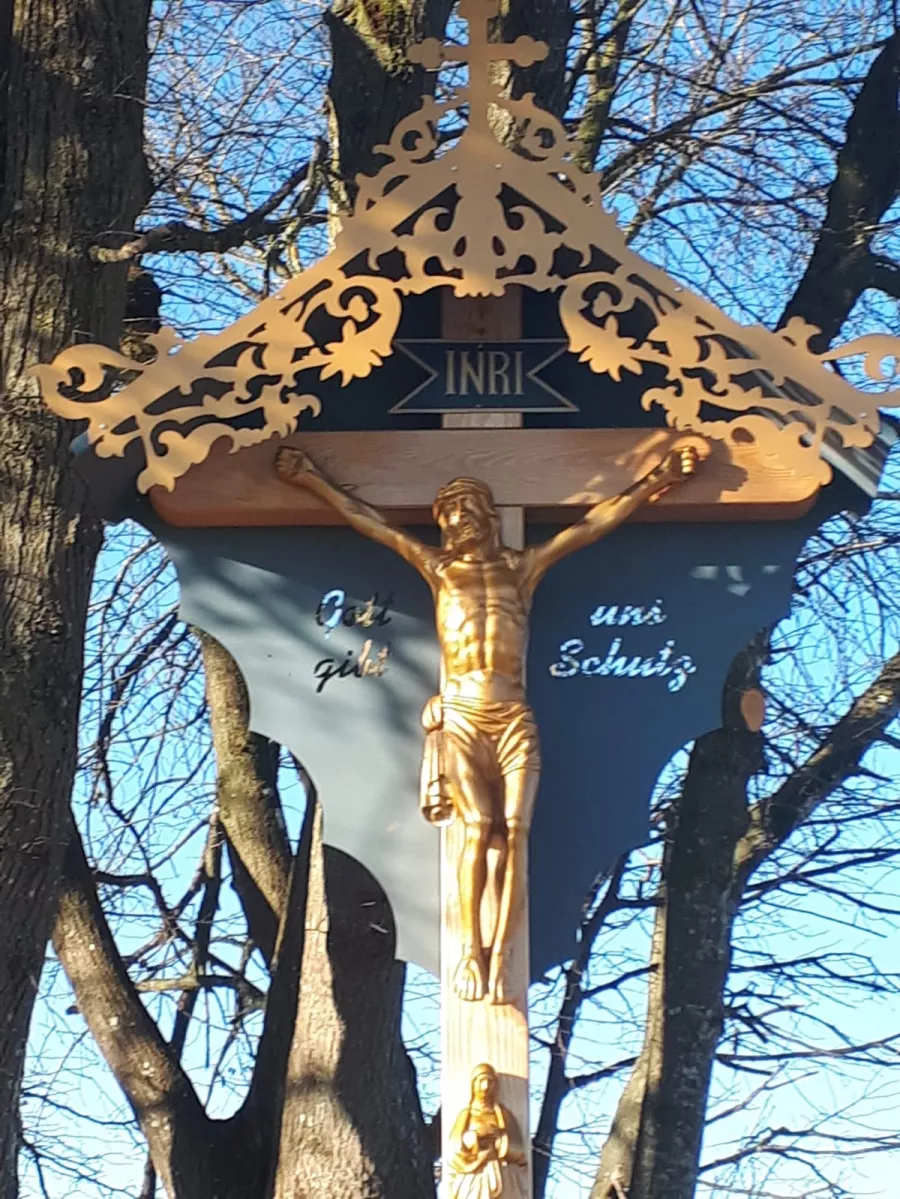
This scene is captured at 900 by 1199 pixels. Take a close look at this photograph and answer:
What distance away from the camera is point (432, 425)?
3773 millimetres

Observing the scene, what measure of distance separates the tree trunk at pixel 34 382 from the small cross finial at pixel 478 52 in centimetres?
122

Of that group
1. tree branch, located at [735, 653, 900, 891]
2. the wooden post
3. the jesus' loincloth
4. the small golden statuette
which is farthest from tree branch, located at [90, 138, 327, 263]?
the small golden statuette

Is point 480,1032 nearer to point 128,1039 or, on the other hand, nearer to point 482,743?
point 482,743

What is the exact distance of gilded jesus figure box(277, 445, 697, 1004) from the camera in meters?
3.34

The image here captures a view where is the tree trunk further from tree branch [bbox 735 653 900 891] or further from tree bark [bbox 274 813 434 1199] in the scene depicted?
tree branch [bbox 735 653 900 891]

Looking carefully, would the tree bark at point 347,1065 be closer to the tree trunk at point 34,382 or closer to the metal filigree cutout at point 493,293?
the tree trunk at point 34,382

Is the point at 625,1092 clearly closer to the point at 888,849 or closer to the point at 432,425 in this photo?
the point at 888,849

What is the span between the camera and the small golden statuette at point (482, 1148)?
315 cm

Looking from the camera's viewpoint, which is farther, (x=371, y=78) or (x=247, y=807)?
(x=247, y=807)

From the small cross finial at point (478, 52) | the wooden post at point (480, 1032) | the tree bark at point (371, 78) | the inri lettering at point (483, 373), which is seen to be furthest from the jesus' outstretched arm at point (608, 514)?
the tree bark at point (371, 78)

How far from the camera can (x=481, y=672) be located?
346 cm

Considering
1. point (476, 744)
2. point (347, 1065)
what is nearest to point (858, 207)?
point (347, 1065)

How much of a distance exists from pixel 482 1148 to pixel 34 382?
2041 millimetres

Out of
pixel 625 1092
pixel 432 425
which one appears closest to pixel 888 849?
pixel 625 1092
